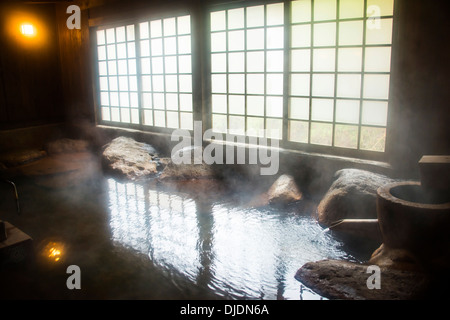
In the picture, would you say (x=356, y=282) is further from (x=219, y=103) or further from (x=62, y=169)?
(x=62, y=169)

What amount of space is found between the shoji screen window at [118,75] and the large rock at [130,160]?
1297 mm

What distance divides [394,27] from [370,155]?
1.85 meters

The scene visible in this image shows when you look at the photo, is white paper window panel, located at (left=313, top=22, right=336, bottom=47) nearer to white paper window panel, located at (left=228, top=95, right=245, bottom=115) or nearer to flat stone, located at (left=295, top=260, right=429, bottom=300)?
white paper window panel, located at (left=228, top=95, right=245, bottom=115)

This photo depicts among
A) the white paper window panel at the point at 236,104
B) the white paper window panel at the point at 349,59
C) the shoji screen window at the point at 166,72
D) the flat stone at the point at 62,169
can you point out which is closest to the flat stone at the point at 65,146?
the flat stone at the point at 62,169

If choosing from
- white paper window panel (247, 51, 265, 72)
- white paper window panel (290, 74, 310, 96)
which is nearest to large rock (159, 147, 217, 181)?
white paper window panel (247, 51, 265, 72)

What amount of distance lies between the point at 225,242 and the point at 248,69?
3647mm

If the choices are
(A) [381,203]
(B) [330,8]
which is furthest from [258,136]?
(A) [381,203]

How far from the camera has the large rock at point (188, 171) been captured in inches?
266

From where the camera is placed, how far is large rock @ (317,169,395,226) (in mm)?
4410

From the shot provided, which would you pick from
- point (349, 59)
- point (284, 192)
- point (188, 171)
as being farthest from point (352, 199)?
point (188, 171)

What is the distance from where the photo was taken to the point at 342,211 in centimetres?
449

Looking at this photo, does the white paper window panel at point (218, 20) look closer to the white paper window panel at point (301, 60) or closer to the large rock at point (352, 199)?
the white paper window panel at point (301, 60)

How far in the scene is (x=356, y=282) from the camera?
124 inches
